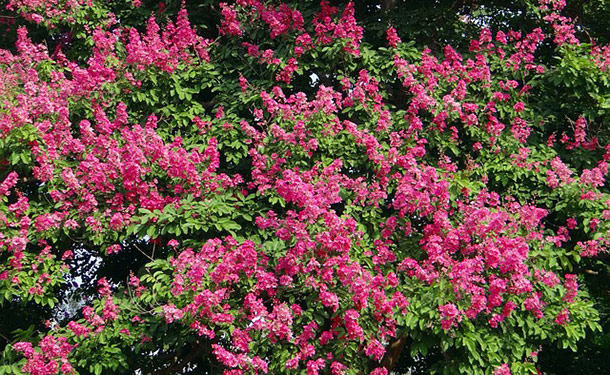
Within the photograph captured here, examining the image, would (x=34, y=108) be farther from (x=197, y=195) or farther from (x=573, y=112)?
(x=573, y=112)

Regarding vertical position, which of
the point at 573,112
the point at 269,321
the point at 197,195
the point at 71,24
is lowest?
the point at 269,321

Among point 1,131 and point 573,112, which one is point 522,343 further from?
point 1,131

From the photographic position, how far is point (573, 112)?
7230mm

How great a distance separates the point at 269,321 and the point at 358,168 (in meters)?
2.06

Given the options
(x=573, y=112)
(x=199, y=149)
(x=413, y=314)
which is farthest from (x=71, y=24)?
(x=573, y=112)

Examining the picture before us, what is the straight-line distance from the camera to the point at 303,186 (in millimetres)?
5863

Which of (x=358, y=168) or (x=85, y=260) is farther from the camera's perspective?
(x=85, y=260)

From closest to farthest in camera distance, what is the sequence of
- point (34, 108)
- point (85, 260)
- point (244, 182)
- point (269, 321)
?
point (269, 321), point (34, 108), point (244, 182), point (85, 260)

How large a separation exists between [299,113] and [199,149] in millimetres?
1023

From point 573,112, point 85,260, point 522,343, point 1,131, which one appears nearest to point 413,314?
point 522,343

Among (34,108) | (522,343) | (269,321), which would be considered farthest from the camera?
(34,108)

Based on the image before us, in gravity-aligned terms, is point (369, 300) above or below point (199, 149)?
below

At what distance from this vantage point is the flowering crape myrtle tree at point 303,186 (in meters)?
5.76

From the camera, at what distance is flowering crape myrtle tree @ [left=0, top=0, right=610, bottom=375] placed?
5.76 m
